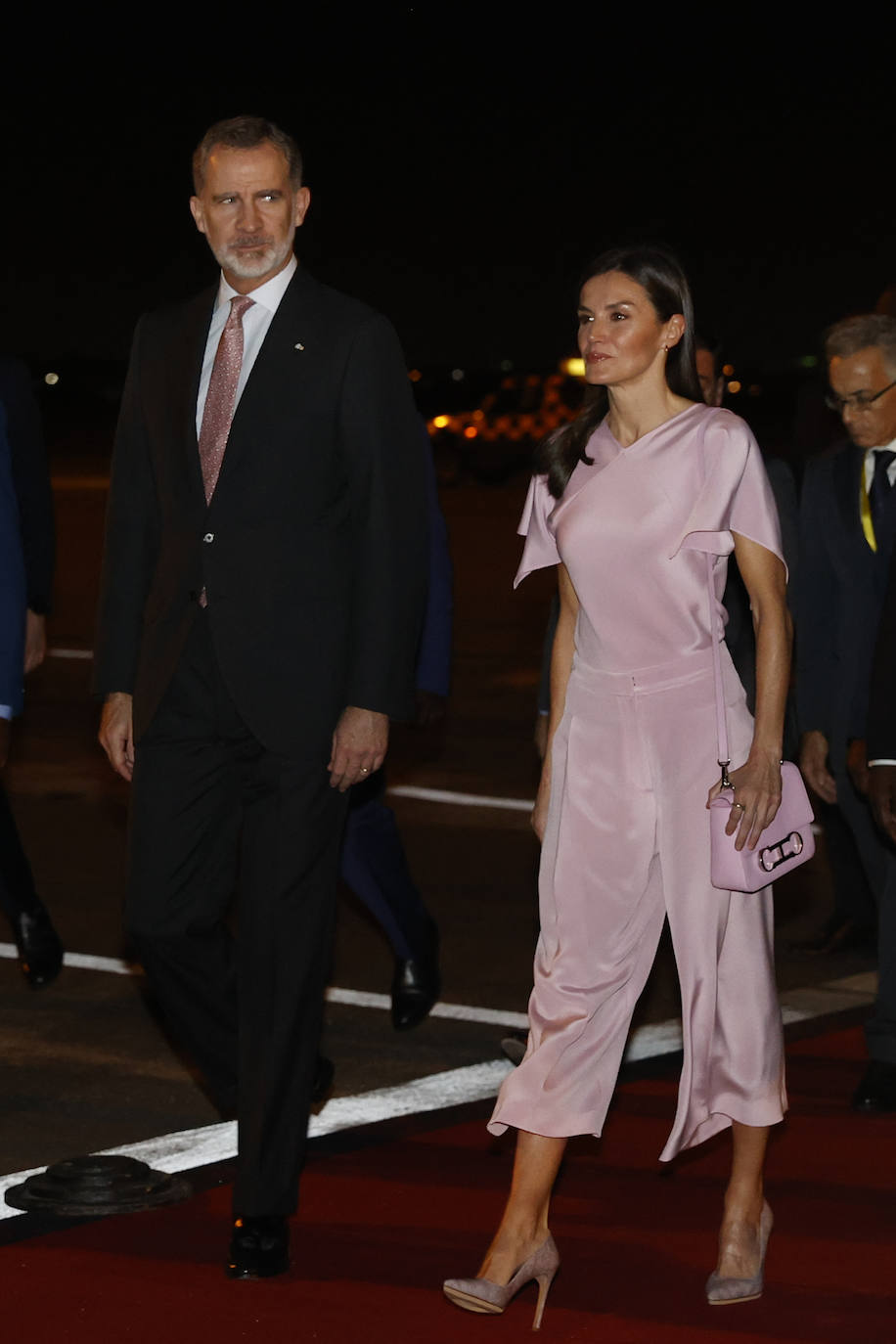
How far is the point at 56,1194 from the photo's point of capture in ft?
18.0

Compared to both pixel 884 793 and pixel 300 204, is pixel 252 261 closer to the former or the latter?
pixel 300 204

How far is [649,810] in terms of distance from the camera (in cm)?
491

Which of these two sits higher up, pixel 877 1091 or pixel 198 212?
pixel 198 212

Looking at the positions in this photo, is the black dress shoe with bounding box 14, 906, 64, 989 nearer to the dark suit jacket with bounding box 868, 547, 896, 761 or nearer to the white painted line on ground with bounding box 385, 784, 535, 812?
the dark suit jacket with bounding box 868, 547, 896, 761

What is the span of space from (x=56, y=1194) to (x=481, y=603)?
15.7 metres

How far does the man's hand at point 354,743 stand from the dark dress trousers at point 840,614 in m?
2.17

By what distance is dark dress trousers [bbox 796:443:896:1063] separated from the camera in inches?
273

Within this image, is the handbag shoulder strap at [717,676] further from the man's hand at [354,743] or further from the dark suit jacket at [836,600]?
the dark suit jacket at [836,600]

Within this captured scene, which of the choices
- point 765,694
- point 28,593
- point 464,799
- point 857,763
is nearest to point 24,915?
point 28,593

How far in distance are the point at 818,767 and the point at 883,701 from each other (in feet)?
4.74

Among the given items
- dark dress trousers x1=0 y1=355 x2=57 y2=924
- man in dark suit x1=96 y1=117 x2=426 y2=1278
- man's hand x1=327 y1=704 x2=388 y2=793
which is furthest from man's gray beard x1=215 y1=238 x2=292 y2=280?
dark dress trousers x1=0 y1=355 x2=57 y2=924

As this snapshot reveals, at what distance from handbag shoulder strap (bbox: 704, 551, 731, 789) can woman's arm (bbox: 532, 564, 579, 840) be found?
13.4 inches

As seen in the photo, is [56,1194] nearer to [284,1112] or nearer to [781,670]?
[284,1112]

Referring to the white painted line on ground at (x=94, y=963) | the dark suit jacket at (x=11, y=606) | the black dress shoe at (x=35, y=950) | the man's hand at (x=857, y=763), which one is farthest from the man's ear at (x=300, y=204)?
the white painted line on ground at (x=94, y=963)
